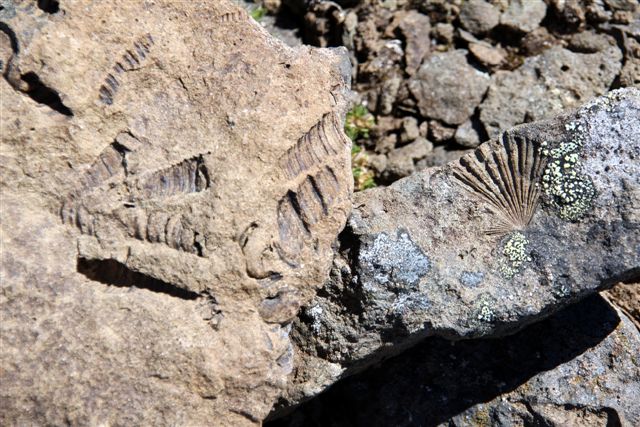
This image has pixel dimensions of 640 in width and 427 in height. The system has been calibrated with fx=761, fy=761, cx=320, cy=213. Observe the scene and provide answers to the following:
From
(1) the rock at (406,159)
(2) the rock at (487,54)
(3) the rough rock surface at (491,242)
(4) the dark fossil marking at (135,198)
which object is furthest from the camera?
(2) the rock at (487,54)

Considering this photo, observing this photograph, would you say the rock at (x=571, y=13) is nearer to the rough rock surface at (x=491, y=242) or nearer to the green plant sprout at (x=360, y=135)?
the green plant sprout at (x=360, y=135)

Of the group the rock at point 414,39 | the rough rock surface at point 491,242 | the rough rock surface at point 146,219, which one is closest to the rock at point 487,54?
the rock at point 414,39

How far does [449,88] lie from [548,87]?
58cm

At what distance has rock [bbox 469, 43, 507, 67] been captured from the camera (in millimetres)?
4711

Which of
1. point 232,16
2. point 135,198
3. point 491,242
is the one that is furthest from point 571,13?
point 135,198

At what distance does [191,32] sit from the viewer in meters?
3.13

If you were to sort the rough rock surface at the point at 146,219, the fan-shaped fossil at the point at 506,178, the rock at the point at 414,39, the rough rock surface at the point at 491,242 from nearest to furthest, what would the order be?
the rough rock surface at the point at 146,219 → the rough rock surface at the point at 491,242 → the fan-shaped fossil at the point at 506,178 → the rock at the point at 414,39

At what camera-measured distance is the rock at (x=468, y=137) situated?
15.0 ft

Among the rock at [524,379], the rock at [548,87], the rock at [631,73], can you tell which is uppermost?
the rock at [631,73]

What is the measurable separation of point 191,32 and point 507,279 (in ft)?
5.49

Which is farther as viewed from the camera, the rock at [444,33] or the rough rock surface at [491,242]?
the rock at [444,33]

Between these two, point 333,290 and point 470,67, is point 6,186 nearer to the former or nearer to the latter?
point 333,290

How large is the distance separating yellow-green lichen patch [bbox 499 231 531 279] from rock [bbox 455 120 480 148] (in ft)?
4.63

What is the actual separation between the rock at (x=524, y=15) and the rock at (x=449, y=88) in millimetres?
339
